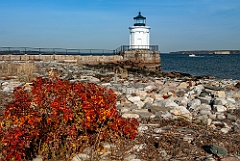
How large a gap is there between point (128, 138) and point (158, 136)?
1.58 ft

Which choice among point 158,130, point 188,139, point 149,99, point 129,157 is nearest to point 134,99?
point 149,99

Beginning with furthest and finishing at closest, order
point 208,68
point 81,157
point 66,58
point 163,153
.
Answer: point 208,68 < point 66,58 < point 163,153 < point 81,157

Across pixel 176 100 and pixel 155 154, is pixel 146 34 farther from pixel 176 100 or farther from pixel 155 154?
pixel 155 154

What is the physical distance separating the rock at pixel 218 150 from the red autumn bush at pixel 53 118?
4.58 ft

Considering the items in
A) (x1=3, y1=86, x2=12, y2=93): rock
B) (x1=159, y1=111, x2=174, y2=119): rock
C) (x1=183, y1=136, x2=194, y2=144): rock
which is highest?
(x1=3, y1=86, x2=12, y2=93): rock

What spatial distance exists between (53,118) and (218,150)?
2.16m

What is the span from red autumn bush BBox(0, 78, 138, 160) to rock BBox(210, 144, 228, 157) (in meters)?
1.40

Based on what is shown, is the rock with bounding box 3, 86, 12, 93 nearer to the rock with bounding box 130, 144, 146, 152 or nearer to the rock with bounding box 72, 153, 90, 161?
the rock with bounding box 72, 153, 90, 161

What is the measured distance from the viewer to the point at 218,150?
3.96 metres

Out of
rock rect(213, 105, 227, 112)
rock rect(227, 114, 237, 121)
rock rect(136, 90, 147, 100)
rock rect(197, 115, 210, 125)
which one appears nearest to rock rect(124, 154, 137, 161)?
rock rect(197, 115, 210, 125)

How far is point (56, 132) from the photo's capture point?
3768 mm

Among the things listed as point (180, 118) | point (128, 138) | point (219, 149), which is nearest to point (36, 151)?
point (128, 138)

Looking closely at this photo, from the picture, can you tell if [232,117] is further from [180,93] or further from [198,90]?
[198,90]

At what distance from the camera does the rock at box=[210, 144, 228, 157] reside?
3911 millimetres
